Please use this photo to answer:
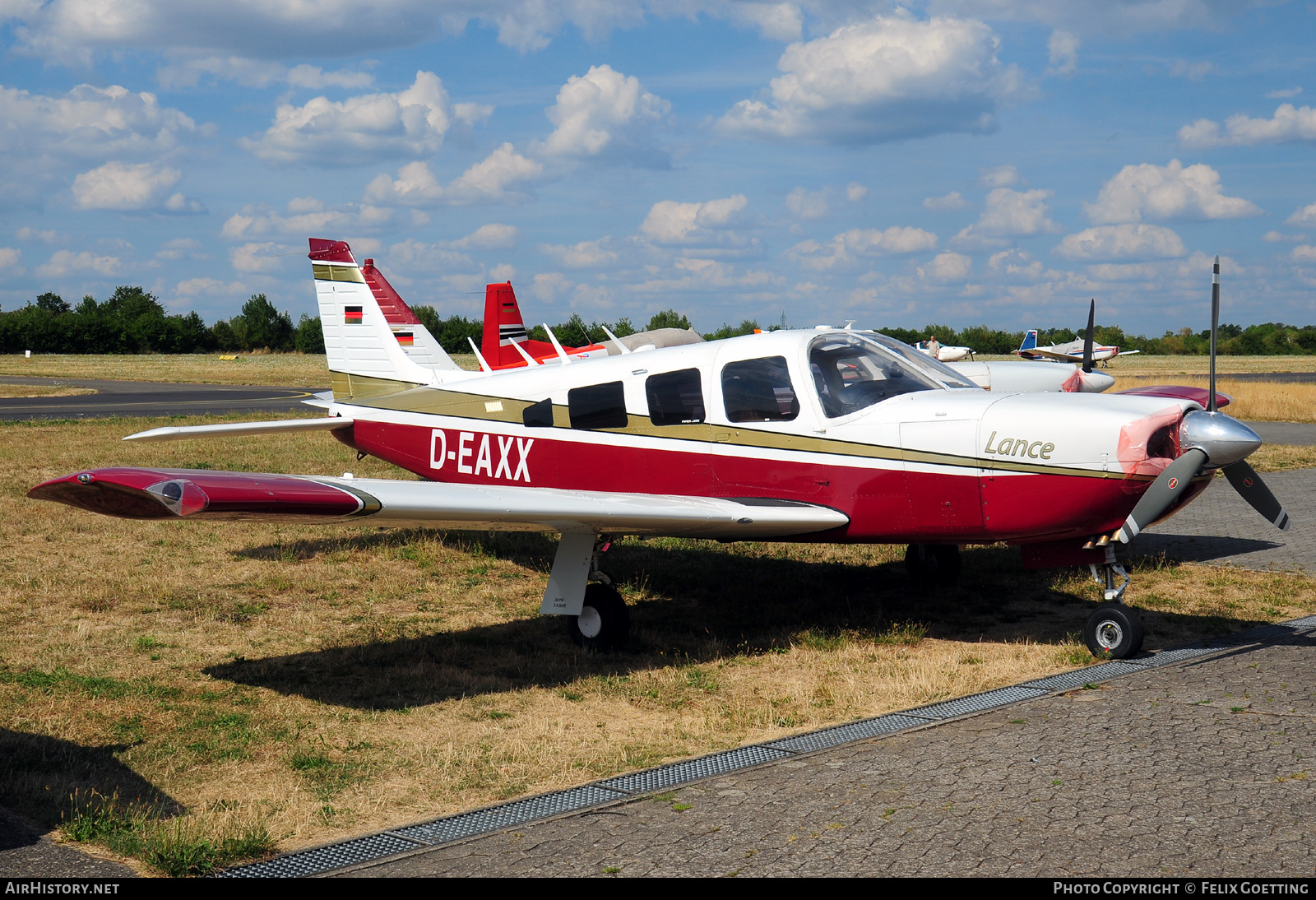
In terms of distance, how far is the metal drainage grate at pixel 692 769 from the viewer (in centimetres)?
468

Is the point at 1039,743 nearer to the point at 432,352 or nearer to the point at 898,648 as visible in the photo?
the point at 898,648

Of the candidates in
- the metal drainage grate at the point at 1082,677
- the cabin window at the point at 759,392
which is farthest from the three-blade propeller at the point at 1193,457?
the cabin window at the point at 759,392

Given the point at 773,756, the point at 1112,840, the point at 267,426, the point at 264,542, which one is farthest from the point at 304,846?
the point at 264,542

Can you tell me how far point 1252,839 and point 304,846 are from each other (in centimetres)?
374

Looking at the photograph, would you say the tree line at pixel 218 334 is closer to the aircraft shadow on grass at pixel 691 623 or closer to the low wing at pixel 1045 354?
the low wing at pixel 1045 354

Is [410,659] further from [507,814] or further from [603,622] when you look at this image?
[507,814]

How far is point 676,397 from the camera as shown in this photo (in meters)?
7.84

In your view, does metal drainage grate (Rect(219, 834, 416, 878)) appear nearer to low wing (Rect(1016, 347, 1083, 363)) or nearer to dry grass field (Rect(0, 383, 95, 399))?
Answer: dry grass field (Rect(0, 383, 95, 399))

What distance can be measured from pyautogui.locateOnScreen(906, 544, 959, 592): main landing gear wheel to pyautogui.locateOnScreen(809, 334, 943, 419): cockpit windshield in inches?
101

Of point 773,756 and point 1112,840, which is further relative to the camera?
point 773,756

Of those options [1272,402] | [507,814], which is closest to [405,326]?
[507,814]

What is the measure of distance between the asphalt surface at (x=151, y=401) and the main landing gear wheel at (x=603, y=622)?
1697cm

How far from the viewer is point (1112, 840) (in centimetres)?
390

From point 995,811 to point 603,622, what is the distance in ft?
11.8
